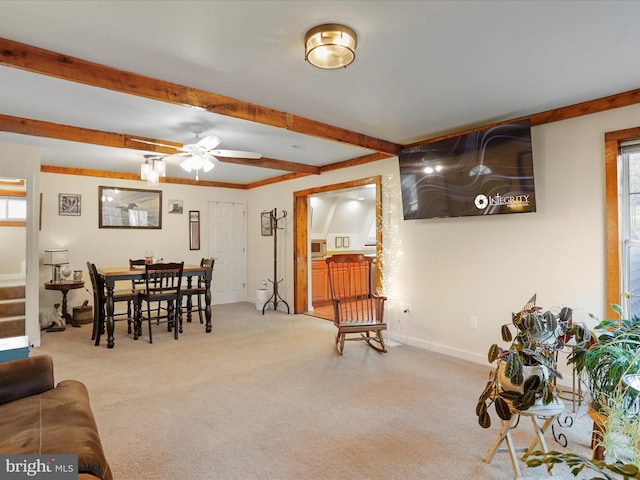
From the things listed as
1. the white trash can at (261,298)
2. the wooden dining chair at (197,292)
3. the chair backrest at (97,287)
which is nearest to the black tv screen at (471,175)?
the wooden dining chair at (197,292)

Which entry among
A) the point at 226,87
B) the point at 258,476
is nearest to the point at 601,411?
the point at 258,476

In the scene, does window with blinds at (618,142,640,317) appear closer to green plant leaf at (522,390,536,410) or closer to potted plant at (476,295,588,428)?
potted plant at (476,295,588,428)

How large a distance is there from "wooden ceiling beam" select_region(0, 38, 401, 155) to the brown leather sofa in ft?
5.47

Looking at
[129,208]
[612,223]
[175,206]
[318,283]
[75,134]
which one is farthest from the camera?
[318,283]

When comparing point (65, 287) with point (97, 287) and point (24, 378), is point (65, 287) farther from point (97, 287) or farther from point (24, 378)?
point (24, 378)

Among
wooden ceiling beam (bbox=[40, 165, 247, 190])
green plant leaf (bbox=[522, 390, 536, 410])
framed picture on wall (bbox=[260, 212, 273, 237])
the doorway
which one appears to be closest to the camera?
green plant leaf (bbox=[522, 390, 536, 410])

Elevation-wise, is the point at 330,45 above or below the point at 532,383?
above

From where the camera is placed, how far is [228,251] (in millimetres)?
7191

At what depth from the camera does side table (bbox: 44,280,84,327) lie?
16.4ft

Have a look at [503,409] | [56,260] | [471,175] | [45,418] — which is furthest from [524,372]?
[56,260]

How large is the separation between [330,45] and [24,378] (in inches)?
91.1

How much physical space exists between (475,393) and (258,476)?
187 cm

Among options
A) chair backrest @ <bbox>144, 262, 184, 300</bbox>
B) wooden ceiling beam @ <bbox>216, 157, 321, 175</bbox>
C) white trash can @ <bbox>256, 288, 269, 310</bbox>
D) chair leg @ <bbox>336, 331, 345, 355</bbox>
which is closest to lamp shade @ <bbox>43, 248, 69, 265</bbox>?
chair backrest @ <bbox>144, 262, 184, 300</bbox>

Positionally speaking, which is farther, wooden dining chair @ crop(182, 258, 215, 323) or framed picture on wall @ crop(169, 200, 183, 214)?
framed picture on wall @ crop(169, 200, 183, 214)
